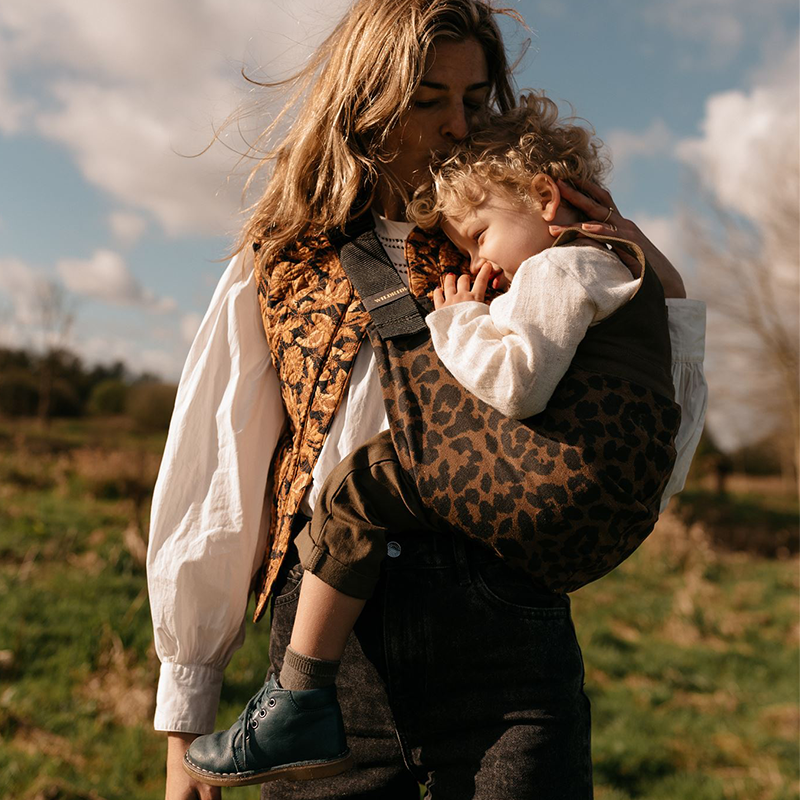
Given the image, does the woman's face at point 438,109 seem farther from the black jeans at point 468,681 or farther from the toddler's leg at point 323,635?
the black jeans at point 468,681

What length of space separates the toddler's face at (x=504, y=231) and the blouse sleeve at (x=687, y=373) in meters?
0.32

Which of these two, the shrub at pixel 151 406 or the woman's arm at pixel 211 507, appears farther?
the shrub at pixel 151 406

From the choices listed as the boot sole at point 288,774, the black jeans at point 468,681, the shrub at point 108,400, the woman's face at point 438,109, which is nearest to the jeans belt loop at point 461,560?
the black jeans at point 468,681

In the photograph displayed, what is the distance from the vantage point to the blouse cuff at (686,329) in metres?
1.56

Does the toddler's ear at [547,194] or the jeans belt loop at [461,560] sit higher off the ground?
the toddler's ear at [547,194]

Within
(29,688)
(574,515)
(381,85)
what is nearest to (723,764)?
(29,688)

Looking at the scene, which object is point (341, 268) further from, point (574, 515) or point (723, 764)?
point (723, 764)

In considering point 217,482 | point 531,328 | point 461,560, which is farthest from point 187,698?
point 531,328

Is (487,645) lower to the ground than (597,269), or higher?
lower

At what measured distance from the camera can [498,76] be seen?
1894mm

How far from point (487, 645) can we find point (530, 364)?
20.9 inches

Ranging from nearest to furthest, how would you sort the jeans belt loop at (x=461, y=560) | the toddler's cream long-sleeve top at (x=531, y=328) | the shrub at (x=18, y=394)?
the toddler's cream long-sleeve top at (x=531, y=328)
the jeans belt loop at (x=461, y=560)
the shrub at (x=18, y=394)

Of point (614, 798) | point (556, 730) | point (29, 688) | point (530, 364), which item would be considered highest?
point (530, 364)

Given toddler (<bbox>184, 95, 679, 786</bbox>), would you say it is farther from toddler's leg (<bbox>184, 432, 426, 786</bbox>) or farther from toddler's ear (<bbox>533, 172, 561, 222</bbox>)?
toddler's ear (<bbox>533, 172, 561, 222</bbox>)
